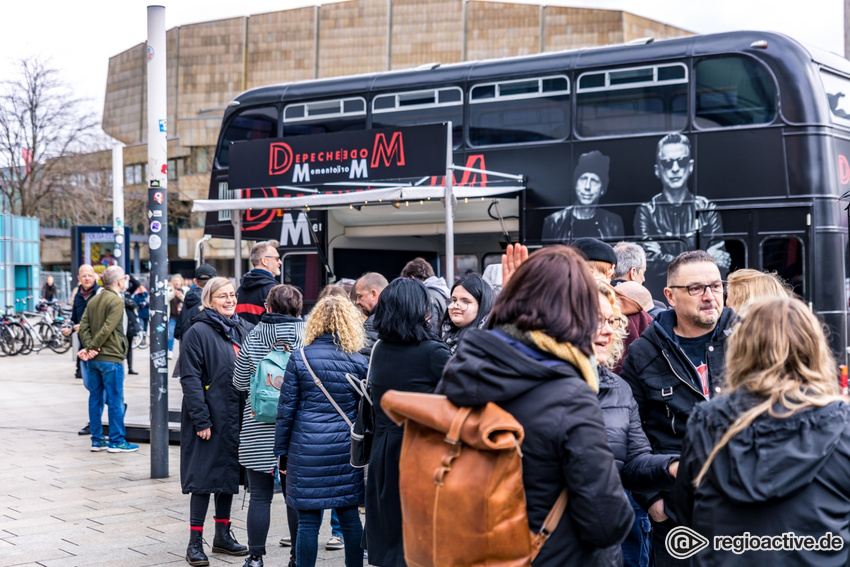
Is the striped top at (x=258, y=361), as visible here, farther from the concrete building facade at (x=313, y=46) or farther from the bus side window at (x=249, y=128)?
the concrete building facade at (x=313, y=46)

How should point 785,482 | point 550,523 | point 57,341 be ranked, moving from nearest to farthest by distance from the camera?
point 785,482 → point 550,523 → point 57,341

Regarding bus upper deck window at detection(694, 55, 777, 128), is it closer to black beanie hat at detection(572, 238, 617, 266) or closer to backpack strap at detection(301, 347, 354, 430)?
black beanie hat at detection(572, 238, 617, 266)

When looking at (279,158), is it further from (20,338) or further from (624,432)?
(20,338)

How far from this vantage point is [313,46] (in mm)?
52438

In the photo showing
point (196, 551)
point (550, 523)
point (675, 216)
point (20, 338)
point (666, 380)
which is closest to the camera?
point (550, 523)

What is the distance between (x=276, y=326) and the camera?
539 cm

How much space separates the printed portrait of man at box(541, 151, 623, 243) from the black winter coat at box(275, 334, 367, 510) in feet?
19.7

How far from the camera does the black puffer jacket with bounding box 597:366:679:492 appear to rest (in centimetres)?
301

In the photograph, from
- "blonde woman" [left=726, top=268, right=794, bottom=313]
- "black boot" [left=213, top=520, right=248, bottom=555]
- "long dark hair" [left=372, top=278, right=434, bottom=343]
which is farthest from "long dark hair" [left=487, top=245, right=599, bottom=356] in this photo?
"black boot" [left=213, top=520, right=248, bottom=555]

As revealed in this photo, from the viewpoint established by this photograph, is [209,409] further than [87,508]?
No

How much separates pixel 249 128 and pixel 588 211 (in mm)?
5524

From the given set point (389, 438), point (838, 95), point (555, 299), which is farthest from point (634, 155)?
point (555, 299)

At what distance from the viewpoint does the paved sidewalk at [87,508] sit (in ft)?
19.1

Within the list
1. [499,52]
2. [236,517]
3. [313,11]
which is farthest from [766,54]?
[313,11]
